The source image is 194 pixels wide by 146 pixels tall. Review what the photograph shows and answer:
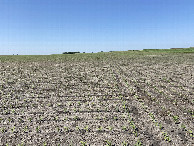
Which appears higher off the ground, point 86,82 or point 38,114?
point 86,82

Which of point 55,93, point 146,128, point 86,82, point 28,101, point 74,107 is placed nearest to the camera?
point 146,128

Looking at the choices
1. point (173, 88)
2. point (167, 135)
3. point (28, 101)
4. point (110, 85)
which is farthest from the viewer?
point (110, 85)

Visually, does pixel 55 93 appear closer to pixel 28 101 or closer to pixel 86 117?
pixel 28 101

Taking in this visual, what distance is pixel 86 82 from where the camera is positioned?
62.8 feet

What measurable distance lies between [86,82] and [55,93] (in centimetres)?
496

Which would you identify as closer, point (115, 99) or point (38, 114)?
point (38, 114)

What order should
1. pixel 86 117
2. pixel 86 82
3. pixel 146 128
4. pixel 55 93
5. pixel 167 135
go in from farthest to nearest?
1. pixel 86 82
2. pixel 55 93
3. pixel 86 117
4. pixel 146 128
5. pixel 167 135

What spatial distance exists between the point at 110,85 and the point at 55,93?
247 inches

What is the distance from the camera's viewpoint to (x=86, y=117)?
34.7ft

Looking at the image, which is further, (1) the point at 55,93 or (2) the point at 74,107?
(1) the point at 55,93

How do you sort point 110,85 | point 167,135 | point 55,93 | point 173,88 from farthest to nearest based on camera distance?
1. point 110,85
2. point 173,88
3. point 55,93
4. point 167,135

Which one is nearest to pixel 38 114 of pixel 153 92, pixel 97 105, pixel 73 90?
pixel 97 105

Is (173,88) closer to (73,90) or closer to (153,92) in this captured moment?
(153,92)

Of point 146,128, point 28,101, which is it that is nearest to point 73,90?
point 28,101
